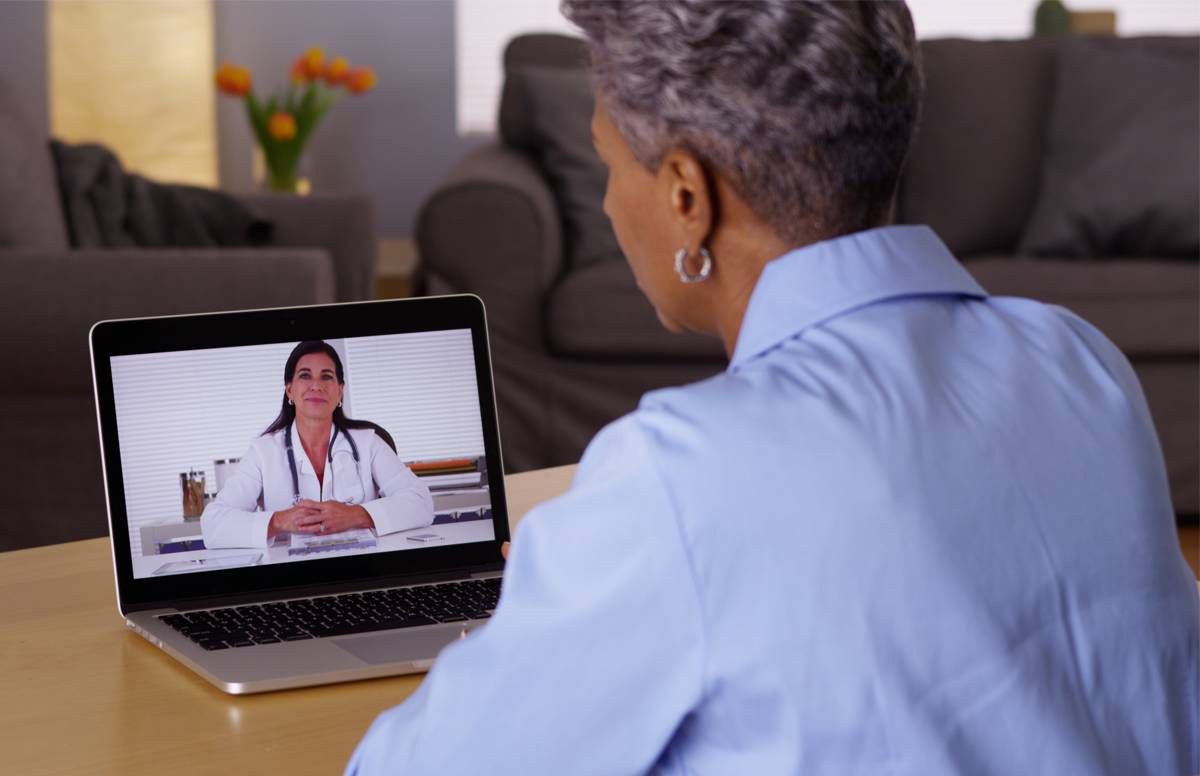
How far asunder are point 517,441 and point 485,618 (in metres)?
2.04

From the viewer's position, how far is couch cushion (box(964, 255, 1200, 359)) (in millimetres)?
2783

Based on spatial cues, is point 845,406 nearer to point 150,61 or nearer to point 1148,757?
point 1148,757

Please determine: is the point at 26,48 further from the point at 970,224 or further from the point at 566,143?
the point at 970,224

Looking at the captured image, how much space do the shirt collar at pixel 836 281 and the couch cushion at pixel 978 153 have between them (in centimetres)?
274

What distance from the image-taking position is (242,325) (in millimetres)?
1087

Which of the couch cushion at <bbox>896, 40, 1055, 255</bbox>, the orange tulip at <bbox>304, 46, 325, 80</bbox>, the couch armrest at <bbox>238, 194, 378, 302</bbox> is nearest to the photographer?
the couch cushion at <bbox>896, 40, 1055, 255</bbox>

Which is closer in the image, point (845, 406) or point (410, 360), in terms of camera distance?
point (845, 406)

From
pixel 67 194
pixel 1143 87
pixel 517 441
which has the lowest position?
pixel 517 441

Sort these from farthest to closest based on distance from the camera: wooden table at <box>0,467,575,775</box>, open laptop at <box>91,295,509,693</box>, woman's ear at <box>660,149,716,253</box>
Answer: open laptop at <box>91,295,509,693</box>, wooden table at <box>0,467,575,775</box>, woman's ear at <box>660,149,716,253</box>

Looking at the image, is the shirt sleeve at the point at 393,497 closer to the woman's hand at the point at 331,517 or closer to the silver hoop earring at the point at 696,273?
the woman's hand at the point at 331,517

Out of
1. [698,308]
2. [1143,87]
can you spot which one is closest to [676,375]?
[1143,87]

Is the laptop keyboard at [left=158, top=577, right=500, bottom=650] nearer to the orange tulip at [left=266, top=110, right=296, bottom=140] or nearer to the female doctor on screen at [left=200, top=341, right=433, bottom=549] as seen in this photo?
the female doctor on screen at [left=200, top=341, right=433, bottom=549]

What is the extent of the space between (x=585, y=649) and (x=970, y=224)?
9.60ft

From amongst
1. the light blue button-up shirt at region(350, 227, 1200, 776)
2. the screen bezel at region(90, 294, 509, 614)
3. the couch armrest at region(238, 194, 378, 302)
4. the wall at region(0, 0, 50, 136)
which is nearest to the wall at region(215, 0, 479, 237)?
the wall at region(0, 0, 50, 136)
